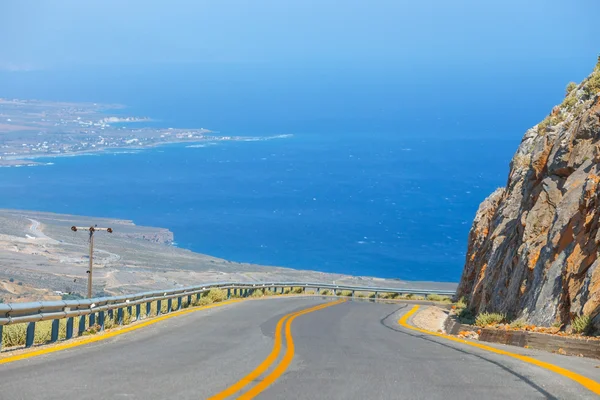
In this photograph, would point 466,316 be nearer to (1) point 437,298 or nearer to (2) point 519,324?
(2) point 519,324

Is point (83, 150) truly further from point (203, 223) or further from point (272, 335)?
point (272, 335)

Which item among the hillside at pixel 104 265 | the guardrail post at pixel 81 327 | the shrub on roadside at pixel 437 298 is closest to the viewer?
the guardrail post at pixel 81 327

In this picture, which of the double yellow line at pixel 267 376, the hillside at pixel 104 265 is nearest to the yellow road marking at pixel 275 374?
the double yellow line at pixel 267 376

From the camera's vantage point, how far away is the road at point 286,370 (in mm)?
8180

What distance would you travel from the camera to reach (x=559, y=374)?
355 inches

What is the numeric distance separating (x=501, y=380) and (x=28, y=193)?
4966 inches

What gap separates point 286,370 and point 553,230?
9951 mm

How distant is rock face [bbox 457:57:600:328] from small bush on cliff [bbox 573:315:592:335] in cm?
13

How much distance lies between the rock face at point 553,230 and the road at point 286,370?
294 centimetres

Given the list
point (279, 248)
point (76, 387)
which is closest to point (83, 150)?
point (279, 248)

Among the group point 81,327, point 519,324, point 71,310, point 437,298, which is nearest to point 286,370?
point 71,310

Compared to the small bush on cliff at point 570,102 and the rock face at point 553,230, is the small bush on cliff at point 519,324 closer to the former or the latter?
the rock face at point 553,230

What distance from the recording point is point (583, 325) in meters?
13.6

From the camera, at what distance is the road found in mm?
8180
